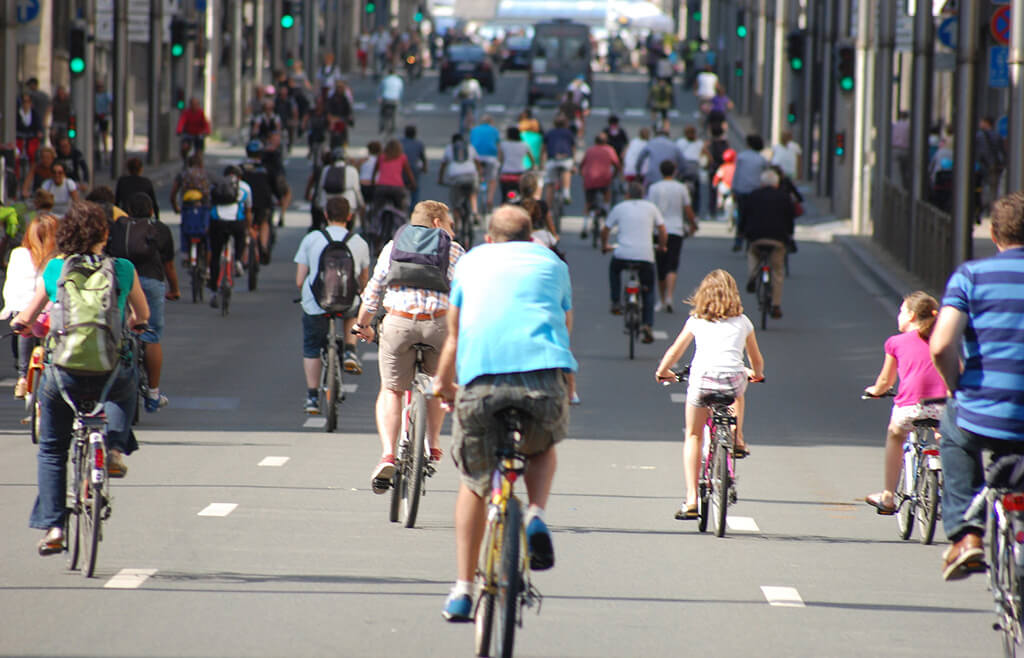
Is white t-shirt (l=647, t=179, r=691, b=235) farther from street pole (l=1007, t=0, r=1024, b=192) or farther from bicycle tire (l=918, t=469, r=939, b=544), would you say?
bicycle tire (l=918, t=469, r=939, b=544)

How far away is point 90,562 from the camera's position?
28.7ft

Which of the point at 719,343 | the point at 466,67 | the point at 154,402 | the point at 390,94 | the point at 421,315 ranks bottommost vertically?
the point at 154,402

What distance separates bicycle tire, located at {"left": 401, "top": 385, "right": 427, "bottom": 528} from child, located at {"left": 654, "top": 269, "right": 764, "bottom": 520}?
1.27 metres

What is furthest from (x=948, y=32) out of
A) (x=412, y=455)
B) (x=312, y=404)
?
(x=412, y=455)

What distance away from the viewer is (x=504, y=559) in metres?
6.97

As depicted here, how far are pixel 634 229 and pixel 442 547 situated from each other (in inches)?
373

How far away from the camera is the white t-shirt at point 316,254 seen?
14.3m

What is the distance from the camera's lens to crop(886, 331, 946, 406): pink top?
10422mm

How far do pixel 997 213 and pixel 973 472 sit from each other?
0.95 meters

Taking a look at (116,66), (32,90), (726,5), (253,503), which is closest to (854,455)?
(253,503)

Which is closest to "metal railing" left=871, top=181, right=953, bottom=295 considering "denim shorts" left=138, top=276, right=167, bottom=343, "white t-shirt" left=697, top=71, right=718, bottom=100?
"denim shorts" left=138, top=276, right=167, bottom=343

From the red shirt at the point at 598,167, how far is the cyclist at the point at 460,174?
5.42 ft

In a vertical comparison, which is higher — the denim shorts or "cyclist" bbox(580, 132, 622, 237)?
"cyclist" bbox(580, 132, 622, 237)

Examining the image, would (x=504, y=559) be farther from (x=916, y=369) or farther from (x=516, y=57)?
(x=516, y=57)
